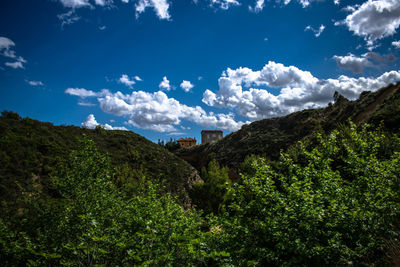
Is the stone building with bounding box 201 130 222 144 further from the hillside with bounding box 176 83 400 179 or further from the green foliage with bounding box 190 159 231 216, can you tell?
the green foliage with bounding box 190 159 231 216

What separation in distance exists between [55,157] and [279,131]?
3708cm

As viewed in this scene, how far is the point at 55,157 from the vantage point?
14516 mm

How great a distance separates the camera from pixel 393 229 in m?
4.24

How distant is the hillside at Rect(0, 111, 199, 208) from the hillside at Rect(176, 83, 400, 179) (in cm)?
1205

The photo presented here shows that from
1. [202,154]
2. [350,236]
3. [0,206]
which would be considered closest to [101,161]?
[350,236]

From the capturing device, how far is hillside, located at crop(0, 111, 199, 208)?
11.5 m

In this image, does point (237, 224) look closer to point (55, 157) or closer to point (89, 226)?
point (89, 226)

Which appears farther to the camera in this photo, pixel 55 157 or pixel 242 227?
pixel 55 157

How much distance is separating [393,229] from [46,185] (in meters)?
15.6

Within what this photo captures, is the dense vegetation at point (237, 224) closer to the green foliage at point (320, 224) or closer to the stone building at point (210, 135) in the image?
the green foliage at point (320, 224)

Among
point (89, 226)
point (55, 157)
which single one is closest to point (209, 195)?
point (55, 157)

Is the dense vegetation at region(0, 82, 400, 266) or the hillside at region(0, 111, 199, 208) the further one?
the hillside at region(0, 111, 199, 208)

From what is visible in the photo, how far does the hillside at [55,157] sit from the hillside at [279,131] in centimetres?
1205

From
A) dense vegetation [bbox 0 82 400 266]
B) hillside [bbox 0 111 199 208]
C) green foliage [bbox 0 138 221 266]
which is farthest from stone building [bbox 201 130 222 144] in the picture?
green foliage [bbox 0 138 221 266]
